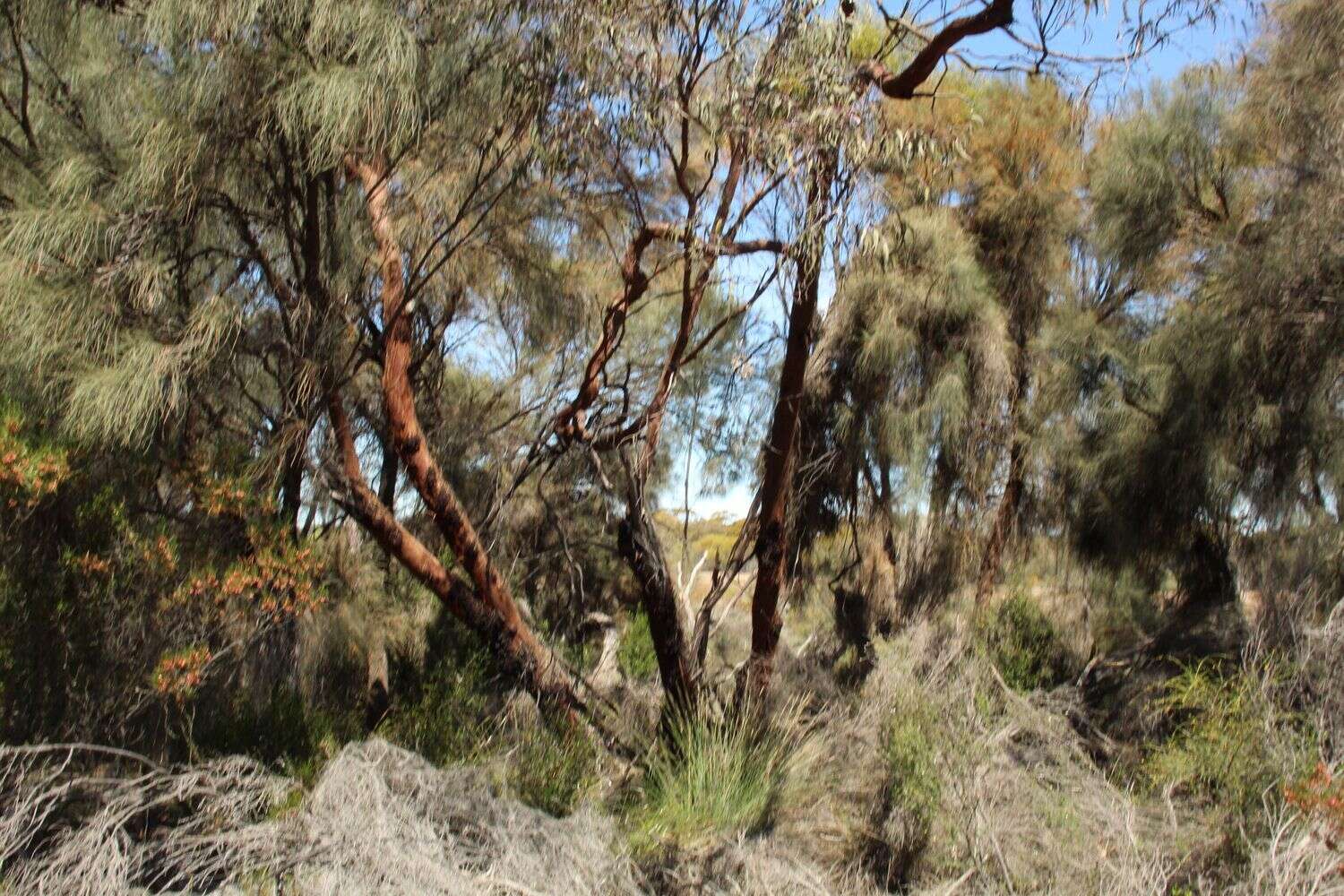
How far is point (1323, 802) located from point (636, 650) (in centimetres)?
834

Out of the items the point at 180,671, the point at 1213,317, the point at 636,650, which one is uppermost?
the point at 1213,317

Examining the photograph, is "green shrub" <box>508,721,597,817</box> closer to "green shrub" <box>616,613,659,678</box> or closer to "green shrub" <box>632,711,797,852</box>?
"green shrub" <box>632,711,797,852</box>

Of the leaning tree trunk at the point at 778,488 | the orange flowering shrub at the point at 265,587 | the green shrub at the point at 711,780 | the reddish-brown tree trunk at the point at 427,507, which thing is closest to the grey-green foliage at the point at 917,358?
the leaning tree trunk at the point at 778,488

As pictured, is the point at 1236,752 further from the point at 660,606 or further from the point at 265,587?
the point at 265,587

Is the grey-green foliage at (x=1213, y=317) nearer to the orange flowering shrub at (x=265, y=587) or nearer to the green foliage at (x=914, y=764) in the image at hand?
the green foliage at (x=914, y=764)

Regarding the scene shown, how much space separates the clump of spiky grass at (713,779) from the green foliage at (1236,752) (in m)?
2.34

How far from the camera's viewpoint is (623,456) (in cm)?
811

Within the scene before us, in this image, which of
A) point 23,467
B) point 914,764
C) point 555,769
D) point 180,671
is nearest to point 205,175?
point 23,467

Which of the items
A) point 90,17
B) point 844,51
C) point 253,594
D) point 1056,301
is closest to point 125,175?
point 90,17

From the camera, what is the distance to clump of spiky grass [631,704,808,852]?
686cm

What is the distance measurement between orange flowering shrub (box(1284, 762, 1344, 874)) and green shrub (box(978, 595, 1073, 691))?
14.8 ft

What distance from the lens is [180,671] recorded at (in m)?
6.80

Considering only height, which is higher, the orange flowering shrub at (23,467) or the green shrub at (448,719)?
the orange flowering shrub at (23,467)

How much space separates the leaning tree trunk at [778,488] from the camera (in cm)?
816
